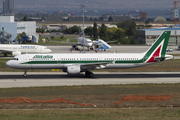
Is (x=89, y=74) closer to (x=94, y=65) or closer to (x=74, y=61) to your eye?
(x=94, y=65)

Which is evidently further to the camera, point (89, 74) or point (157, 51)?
point (157, 51)

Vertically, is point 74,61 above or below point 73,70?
above

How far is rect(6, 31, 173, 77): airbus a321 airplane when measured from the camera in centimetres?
4472

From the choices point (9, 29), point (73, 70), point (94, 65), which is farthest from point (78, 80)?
point (9, 29)

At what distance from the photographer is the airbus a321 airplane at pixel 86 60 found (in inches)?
1761

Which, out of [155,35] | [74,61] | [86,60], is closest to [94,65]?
[86,60]

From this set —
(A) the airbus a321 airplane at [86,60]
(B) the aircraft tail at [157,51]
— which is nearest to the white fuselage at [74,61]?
(A) the airbus a321 airplane at [86,60]

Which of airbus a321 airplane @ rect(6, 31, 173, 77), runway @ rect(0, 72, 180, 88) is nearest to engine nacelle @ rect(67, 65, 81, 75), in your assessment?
airbus a321 airplane @ rect(6, 31, 173, 77)

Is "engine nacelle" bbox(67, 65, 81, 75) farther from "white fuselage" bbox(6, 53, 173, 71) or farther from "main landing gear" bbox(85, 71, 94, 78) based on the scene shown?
"main landing gear" bbox(85, 71, 94, 78)

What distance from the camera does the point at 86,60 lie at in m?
45.5

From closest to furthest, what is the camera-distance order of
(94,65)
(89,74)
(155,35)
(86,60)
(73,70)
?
(73,70) < (94,65) < (89,74) < (86,60) < (155,35)

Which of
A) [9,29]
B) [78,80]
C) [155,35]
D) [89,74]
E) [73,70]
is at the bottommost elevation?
[78,80]

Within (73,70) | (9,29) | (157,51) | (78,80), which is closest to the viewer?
(78,80)

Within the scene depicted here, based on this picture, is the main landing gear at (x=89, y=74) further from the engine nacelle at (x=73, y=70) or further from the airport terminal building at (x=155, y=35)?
the airport terminal building at (x=155, y=35)
